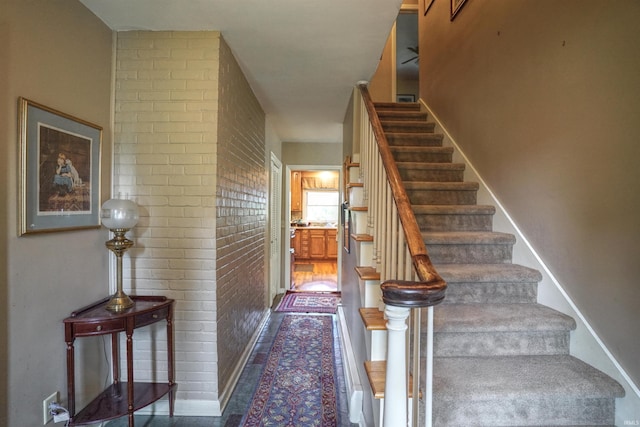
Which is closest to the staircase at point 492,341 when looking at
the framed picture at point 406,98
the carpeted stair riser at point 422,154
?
the carpeted stair riser at point 422,154

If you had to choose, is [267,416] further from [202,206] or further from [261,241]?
[261,241]

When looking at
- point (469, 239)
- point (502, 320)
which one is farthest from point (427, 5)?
point (502, 320)

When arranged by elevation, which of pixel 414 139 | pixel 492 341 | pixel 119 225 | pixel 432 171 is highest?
pixel 414 139

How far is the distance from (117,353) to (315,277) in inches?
171

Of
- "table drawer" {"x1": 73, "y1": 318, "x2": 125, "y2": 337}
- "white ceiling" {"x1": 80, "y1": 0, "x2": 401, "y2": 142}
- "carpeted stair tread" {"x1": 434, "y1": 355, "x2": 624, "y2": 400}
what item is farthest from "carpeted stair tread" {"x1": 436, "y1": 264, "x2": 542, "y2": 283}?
"table drawer" {"x1": 73, "y1": 318, "x2": 125, "y2": 337}

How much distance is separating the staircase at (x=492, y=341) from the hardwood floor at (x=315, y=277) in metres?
3.32

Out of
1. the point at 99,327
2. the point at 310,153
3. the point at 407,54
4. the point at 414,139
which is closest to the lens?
the point at 99,327

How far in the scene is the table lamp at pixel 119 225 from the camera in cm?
164

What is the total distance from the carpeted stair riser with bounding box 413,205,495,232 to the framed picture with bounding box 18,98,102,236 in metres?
2.10

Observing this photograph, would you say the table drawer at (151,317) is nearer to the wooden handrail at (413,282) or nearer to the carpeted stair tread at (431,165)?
Result: the wooden handrail at (413,282)

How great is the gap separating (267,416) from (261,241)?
69.5 inches

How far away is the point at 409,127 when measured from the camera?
3195 millimetres

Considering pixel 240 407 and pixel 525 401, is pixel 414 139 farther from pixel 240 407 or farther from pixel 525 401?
pixel 240 407

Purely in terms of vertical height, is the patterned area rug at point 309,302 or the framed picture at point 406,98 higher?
the framed picture at point 406,98
